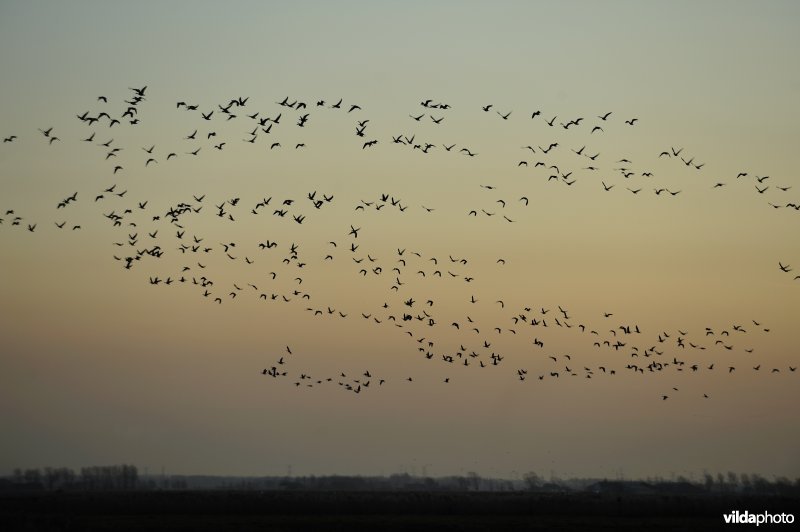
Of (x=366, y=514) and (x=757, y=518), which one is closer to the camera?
(x=757, y=518)

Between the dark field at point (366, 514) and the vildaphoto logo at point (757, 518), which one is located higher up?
the dark field at point (366, 514)

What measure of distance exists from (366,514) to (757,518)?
1090 inches

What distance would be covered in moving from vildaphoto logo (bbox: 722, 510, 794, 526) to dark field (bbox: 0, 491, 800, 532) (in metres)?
0.96

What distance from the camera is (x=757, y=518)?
70875 millimetres

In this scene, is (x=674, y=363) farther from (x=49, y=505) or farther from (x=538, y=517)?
(x=49, y=505)

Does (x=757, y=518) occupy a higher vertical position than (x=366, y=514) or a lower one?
lower

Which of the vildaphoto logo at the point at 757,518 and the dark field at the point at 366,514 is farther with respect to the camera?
the vildaphoto logo at the point at 757,518

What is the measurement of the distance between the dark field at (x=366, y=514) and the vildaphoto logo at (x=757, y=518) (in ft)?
3.15

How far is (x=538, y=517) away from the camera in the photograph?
74438 millimetres

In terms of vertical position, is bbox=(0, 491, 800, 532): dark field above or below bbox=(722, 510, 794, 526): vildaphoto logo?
above

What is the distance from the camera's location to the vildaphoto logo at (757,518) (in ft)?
223

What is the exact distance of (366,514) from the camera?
7662 centimetres

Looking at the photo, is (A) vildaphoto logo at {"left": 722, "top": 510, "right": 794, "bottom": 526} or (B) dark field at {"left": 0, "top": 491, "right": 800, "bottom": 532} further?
(A) vildaphoto logo at {"left": 722, "top": 510, "right": 794, "bottom": 526}

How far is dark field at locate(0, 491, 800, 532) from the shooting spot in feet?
210
